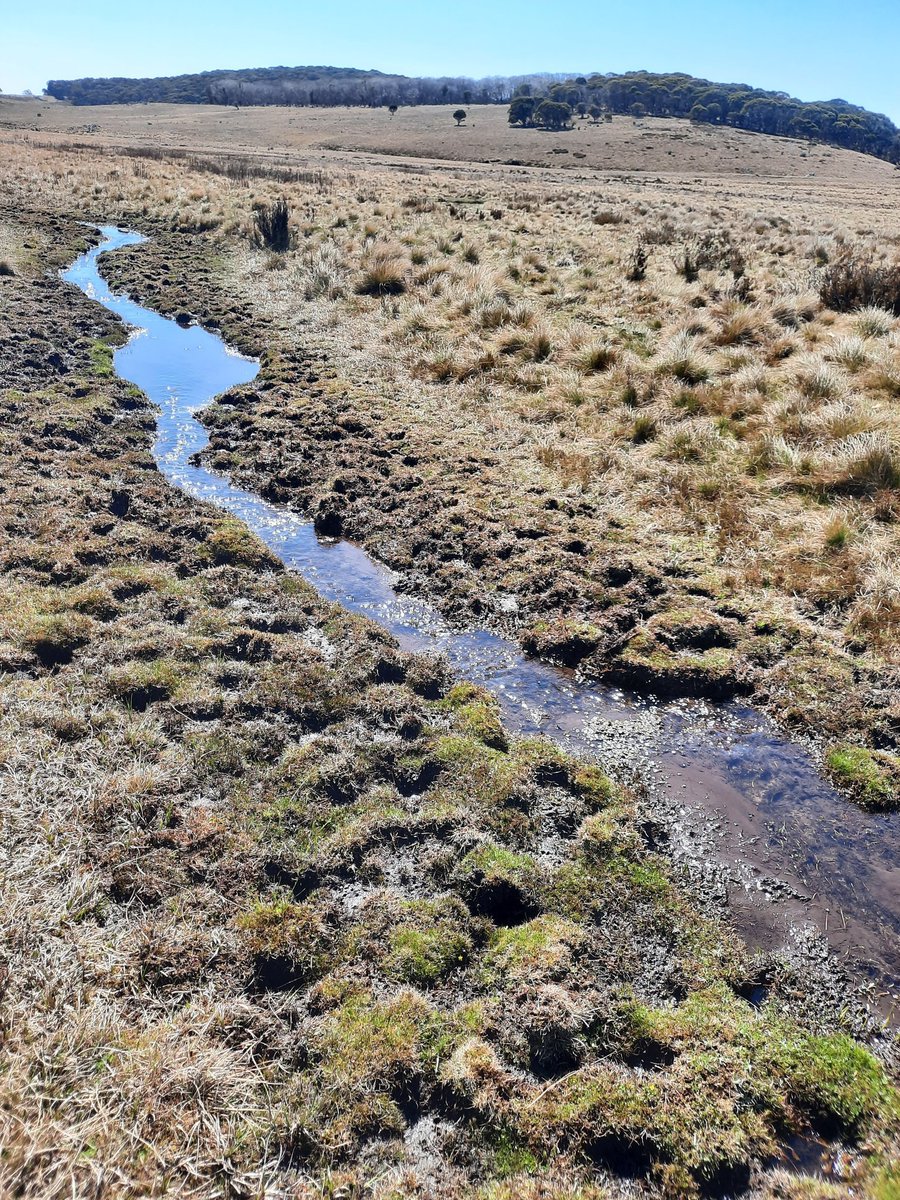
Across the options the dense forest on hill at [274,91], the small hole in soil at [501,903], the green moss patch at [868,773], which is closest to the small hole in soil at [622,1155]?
the small hole in soil at [501,903]

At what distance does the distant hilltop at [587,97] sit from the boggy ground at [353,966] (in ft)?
375

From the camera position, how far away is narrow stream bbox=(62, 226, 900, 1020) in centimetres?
431

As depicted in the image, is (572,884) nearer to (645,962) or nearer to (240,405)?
(645,962)

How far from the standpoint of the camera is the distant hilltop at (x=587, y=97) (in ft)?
380

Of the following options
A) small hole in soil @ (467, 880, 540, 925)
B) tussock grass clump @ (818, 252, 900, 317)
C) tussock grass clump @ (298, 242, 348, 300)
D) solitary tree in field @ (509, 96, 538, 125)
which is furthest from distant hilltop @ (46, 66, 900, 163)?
small hole in soil @ (467, 880, 540, 925)

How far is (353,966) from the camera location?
3.92 meters

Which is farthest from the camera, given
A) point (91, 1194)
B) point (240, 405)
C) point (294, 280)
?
point (294, 280)

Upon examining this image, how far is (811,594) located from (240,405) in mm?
9653

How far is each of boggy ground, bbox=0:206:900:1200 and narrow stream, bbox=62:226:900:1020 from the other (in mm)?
325

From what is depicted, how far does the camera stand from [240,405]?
12.4 meters

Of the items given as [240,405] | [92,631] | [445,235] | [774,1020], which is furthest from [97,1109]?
[445,235]

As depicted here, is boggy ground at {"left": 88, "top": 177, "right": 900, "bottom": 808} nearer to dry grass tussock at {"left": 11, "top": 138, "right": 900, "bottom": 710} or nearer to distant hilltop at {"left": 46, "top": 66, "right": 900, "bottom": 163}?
dry grass tussock at {"left": 11, "top": 138, "right": 900, "bottom": 710}

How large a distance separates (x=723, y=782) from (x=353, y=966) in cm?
301

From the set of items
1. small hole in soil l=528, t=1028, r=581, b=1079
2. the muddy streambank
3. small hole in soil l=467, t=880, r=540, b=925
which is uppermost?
the muddy streambank
